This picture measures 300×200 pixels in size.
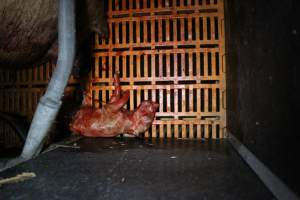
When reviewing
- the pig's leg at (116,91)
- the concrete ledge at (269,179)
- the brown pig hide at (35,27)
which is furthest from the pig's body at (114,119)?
the concrete ledge at (269,179)

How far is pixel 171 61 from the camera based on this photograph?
375 cm

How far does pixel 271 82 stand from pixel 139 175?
1035 millimetres

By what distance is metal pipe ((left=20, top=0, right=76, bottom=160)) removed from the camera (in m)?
2.27

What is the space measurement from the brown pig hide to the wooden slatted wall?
372 millimetres

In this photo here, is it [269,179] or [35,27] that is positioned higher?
[35,27]

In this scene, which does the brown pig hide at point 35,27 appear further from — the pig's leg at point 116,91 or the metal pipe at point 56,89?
the pig's leg at point 116,91

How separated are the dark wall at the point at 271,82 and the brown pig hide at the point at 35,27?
1.95 m

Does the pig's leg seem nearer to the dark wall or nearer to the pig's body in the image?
the pig's body

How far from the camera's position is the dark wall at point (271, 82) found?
3.73ft

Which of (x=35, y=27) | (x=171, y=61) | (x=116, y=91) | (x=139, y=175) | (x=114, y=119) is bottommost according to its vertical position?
(x=139, y=175)

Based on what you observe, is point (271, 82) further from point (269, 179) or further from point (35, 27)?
point (35, 27)

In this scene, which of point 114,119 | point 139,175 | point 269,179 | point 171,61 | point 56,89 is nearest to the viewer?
point 269,179

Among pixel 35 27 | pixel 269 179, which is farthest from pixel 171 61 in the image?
pixel 269 179

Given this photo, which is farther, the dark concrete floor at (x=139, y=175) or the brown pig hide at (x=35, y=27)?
the brown pig hide at (x=35, y=27)
